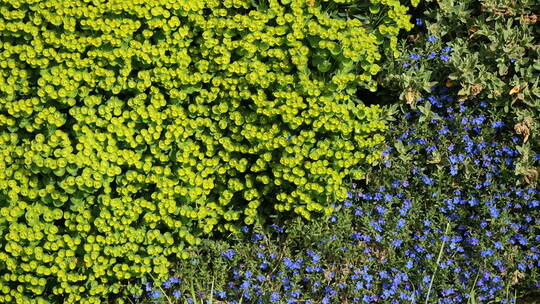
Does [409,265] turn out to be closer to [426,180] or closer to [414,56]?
[426,180]

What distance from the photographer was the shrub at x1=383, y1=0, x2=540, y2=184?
4.07 m

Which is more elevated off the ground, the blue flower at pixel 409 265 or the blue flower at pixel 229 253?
the blue flower at pixel 409 265

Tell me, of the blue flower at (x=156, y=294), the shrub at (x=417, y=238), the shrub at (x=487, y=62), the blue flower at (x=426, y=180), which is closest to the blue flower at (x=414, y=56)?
the shrub at (x=487, y=62)

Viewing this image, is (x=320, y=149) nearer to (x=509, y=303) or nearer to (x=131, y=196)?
(x=131, y=196)

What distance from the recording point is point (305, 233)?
4078 mm

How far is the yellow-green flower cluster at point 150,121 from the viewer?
3.60 meters

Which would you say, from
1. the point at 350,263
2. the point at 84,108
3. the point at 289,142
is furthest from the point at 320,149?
the point at 84,108

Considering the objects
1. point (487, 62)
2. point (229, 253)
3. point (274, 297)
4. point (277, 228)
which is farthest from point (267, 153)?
point (487, 62)

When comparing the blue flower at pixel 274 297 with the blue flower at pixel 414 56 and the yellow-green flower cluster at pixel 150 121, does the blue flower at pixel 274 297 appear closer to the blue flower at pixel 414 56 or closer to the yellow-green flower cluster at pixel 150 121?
the yellow-green flower cluster at pixel 150 121

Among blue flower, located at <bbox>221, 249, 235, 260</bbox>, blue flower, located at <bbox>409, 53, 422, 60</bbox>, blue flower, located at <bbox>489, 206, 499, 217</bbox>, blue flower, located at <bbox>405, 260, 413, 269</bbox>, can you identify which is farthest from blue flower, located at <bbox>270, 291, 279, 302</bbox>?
blue flower, located at <bbox>409, 53, 422, 60</bbox>

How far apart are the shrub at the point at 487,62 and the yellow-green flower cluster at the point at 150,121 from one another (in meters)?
0.44

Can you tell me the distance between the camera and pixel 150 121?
3723mm

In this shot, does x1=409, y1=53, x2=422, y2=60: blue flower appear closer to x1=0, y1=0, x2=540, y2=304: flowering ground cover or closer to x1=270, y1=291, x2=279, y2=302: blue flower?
x1=0, y1=0, x2=540, y2=304: flowering ground cover

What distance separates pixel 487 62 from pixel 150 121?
2.15 metres
